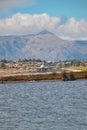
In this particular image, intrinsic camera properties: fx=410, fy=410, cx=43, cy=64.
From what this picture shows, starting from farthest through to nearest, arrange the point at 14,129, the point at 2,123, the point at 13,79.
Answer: the point at 13,79 < the point at 2,123 < the point at 14,129

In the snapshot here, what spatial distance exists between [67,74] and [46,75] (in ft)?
28.6

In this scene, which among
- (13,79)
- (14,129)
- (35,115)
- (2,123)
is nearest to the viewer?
(14,129)

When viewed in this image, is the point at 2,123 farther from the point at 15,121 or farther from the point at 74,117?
the point at 74,117

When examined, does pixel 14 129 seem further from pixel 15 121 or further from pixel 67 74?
pixel 67 74

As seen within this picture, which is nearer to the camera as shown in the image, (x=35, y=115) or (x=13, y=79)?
(x=35, y=115)

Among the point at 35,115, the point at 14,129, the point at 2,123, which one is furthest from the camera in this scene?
the point at 35,115

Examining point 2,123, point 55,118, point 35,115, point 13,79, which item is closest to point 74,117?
point 55,118

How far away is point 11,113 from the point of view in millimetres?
54312

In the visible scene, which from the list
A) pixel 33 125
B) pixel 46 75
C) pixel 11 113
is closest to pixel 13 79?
pixel 46 75

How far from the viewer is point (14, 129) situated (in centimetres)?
4172

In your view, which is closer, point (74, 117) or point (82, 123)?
point (82, 123)

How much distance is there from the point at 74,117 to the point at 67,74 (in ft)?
340

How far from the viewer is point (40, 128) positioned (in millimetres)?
41938

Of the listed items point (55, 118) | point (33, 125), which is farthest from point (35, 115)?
point (33, 125)
